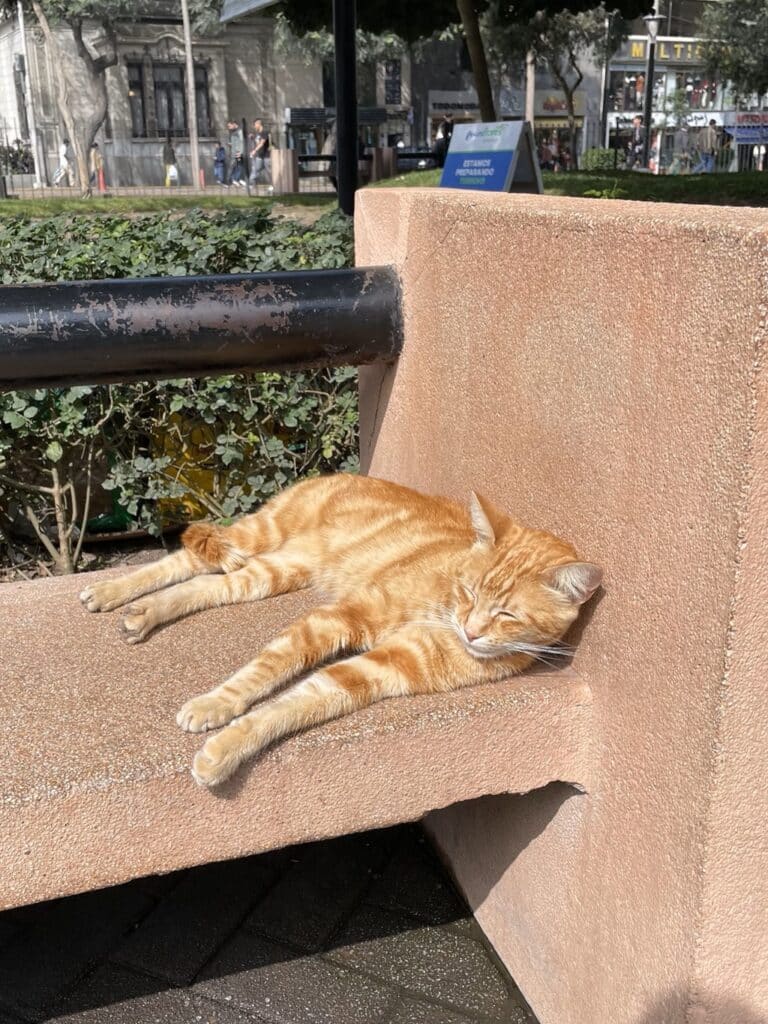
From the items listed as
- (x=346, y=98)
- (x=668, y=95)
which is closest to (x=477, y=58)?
(x=346, y=98)

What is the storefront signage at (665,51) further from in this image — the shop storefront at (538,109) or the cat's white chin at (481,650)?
the cat's white chin at (481,650)

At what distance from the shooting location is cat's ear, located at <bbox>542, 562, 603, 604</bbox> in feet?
6.11

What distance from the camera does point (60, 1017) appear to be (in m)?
2.38

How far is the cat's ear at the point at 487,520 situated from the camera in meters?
2.17

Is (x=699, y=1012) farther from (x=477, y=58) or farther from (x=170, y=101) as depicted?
(x=170, y=101)

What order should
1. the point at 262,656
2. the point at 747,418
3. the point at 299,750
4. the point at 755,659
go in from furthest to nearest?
the point at 262,656 < the point at 299,750 < the point at 755,659 < the point at 747,418

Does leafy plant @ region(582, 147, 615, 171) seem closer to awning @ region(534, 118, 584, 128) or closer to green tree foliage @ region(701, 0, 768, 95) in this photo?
green tree foliage @ region(701, 0, 768, 95)

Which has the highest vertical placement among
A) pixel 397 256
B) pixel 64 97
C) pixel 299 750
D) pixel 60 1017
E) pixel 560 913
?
pixel 64 97

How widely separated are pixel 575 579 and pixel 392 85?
46.9m

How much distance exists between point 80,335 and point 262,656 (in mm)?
867

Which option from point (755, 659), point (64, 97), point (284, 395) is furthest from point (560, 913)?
point (64, 97)

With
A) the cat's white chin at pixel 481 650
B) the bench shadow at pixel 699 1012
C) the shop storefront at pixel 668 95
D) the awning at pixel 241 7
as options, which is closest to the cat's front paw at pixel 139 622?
the cat's white chin at pixel 481 650

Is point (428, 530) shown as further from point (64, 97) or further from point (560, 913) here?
point (64, 97)

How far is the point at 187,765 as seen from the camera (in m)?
1.87
